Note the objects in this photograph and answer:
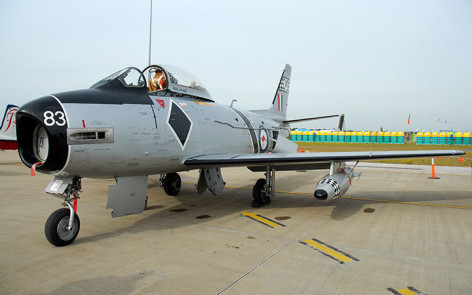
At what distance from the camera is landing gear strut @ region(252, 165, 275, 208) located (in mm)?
8492

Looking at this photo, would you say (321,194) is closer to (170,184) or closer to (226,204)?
(226,204)

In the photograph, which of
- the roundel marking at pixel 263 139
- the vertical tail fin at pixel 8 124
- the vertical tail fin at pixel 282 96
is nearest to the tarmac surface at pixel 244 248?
the roundel marking at pixel 263 139

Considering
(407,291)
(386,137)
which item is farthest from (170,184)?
(386,137)

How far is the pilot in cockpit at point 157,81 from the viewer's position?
7.43 m

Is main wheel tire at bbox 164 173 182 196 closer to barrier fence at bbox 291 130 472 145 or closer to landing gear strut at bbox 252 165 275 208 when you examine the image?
landing gear strut at bbox 252 165 275 208

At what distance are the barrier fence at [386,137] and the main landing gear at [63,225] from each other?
217 ft

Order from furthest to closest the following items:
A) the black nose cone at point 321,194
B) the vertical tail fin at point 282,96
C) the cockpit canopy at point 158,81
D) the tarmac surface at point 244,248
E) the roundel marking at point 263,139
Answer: the vertical tail fin at point 282,96 < the roundel marking at point 263,139 < the black nose cone at point 321,194 < the cockpit canopy at point 158,81 < the tarmac surface at point 244,248

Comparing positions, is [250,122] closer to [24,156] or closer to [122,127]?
[122,127]

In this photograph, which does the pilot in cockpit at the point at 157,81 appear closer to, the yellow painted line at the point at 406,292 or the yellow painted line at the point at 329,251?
the yellow painted line at the point at 329,251

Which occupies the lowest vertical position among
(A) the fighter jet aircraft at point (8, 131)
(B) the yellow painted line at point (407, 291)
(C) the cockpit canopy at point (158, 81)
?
(B) the yellow painted line at point (407, 291)

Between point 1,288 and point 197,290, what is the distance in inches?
89.6

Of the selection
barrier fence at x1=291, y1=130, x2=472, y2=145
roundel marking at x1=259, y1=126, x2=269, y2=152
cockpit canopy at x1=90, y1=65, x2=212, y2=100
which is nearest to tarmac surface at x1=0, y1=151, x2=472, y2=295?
roundel marking at x1=259, y1=126, x2=269, y2=152

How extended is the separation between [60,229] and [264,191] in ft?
16.2

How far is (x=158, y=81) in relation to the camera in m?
7.53
